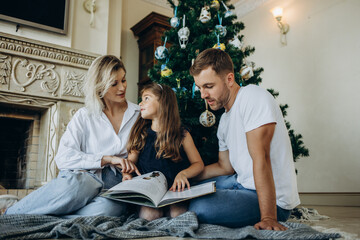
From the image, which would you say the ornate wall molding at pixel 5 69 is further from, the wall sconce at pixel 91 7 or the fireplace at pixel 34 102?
the wall sconce at pixel 91 7

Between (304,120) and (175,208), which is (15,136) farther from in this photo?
(304,120)

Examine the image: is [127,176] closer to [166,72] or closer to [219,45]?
[166,72]

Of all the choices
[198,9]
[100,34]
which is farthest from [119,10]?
[198,9]

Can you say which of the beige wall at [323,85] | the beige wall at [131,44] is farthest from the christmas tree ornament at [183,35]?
the beige wall at [131,44]

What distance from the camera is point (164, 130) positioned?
1.34 m

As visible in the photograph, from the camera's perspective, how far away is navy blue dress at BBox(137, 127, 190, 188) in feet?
4.26

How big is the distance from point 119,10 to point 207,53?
2.65 meters

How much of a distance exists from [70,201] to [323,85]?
270 centimetres

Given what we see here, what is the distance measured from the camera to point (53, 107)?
8.88ft

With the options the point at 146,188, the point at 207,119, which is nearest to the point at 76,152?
the point at 146,188

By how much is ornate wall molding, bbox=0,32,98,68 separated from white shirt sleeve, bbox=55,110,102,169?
1559mm

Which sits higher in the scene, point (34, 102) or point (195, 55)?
point (195, 55)

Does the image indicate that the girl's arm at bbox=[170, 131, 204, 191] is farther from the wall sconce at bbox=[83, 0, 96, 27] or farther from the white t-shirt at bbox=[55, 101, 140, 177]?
the wall sconce at bbox=[83, 0, 96, 27]

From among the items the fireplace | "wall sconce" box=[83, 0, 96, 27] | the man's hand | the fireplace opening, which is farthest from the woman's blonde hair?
"wall sconce" box=[83, 0, 96, 27]
